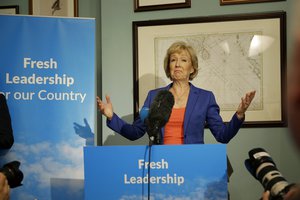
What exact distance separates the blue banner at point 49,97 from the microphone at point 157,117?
3.13 ft

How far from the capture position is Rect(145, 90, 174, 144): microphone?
1506 mm

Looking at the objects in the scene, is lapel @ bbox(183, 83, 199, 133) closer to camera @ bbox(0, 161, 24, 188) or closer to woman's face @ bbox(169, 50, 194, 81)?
woman's face @ bbox(169, 50, 194, 81)

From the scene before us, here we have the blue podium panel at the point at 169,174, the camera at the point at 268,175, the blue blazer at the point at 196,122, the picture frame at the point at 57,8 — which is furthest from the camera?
the picture frame at the point at 57,8

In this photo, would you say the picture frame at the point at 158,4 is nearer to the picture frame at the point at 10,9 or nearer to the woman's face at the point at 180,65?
the woman's face at the point at 180,65

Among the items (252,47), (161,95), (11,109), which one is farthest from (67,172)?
(252,47)

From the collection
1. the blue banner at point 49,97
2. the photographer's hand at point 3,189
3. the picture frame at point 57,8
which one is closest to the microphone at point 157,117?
the photographer's hand at point 3,189

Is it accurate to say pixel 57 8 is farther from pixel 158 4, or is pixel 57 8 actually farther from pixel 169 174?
pixel 169 174

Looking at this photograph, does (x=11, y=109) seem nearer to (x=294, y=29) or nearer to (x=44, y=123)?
(x=44, y=123)

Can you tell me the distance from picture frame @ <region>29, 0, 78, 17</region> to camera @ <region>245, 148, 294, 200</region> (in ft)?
7.67

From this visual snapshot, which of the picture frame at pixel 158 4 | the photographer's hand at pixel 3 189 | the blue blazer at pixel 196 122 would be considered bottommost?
the photographer's hand at pixel 3 189

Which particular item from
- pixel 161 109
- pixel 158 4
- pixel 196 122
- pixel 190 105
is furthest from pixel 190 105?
pixel 158 4

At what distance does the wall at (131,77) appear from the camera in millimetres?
2715

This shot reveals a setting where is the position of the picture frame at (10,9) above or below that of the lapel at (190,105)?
above

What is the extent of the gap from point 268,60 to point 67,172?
1701 mm
